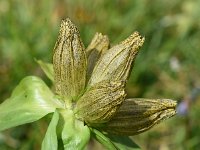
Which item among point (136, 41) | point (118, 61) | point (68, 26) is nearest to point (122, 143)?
point (118, 61)

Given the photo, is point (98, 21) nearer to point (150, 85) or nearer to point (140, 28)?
point (140, 28)

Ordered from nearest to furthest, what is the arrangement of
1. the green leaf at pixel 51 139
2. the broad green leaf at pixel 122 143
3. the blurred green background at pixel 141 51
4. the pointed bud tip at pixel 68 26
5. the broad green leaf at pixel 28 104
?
the green leaf at pixel 51 139
the pointed bud tip at pixel 68 26
the broad green leaf at pixel 28 104
the broad green leaf at pixel 122 143
the blurred green background at pixel 141 51

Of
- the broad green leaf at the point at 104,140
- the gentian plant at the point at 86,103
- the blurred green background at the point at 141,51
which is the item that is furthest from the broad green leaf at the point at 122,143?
the blurred green background at the point at 141,51

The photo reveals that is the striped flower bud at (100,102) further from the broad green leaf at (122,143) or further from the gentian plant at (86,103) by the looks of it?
the broad green leaf at (122,143)

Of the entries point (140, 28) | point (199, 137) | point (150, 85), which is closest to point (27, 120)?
point (199, 137)

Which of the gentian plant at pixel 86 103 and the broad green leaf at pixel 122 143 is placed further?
the broad green leaf at pixel 122 143

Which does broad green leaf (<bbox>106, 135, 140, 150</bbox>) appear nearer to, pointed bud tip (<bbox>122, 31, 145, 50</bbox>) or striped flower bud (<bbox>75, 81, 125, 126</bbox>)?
striped flower bud (<bbox>75, 81, 125, 126</bbox>)

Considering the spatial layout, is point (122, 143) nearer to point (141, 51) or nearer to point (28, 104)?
point (28, 104)
